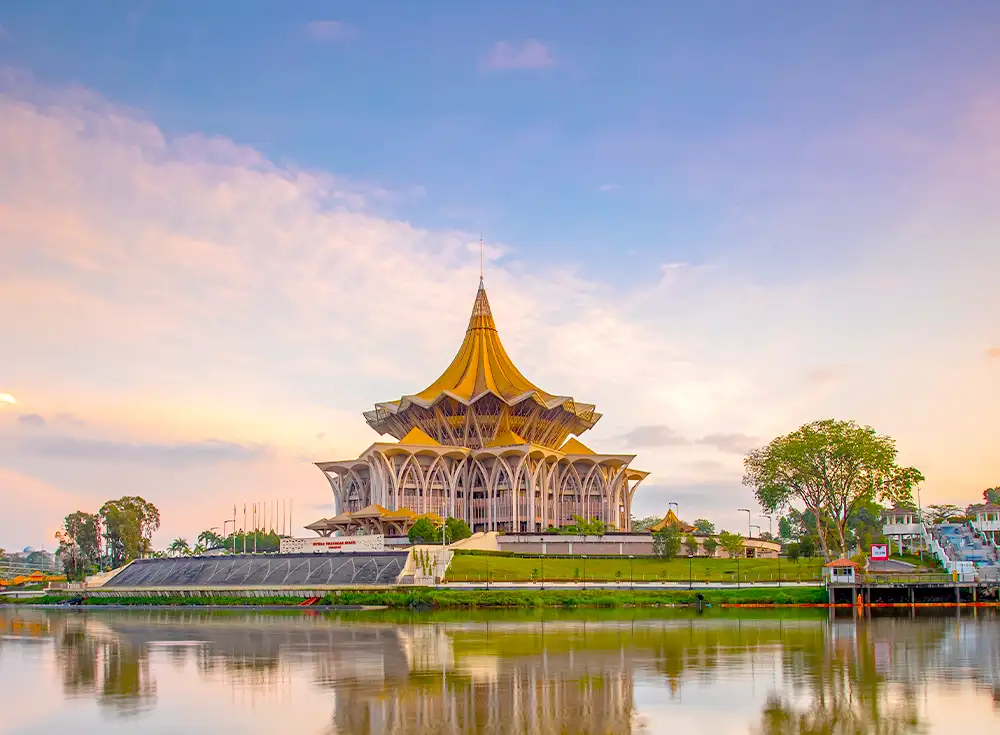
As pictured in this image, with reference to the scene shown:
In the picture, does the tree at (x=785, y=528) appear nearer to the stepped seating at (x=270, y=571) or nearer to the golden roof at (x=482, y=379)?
the golden roof at (x=482, y=379)

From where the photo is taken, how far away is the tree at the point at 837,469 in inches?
3073

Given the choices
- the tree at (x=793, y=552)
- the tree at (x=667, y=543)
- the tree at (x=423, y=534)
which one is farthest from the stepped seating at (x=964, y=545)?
the tree at (x=423, y=534)

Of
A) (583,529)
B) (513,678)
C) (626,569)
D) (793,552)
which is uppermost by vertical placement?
(583,529)

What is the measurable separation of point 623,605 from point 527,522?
43227 millimetres

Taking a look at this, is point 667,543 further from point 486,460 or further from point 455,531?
point 486,460

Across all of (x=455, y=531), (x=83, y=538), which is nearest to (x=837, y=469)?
(x=455, y=531)

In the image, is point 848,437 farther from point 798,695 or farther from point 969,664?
point 798,695

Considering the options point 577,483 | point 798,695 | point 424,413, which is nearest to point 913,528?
point 577,483

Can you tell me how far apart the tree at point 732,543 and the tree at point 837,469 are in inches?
252

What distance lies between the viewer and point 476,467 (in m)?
103

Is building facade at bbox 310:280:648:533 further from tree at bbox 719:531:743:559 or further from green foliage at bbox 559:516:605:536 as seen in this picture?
tree at bbox 719:531:743:559

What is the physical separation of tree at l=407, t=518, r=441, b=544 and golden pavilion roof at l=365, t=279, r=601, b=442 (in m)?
23.1

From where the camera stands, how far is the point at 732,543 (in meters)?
83.9

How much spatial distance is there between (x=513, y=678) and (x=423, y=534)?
56.2 meters
